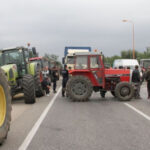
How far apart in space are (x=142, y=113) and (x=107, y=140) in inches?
161

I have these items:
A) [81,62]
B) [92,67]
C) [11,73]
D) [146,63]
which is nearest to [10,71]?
[11,73]

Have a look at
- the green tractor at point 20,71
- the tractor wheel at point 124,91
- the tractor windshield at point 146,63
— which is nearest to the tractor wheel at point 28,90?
the green tractor at point 20,71

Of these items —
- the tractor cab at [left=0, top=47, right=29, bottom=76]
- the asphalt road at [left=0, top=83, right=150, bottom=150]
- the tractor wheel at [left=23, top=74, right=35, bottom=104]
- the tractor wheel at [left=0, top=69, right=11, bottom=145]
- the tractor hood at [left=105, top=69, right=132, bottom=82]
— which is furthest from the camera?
the tractor hood at [left=105, top=69, right=132, bottom=82]

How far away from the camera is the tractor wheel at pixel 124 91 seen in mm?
13953

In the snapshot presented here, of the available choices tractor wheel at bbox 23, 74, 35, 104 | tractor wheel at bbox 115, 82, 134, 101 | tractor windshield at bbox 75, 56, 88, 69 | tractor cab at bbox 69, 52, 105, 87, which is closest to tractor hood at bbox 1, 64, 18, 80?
tractor wheel at bbox 23, 74, 35, 104

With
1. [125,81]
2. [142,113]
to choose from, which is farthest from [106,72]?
[142,113]

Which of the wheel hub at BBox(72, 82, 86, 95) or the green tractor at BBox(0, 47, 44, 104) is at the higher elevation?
the green tractor at BBox(0, 47, 44, 104)

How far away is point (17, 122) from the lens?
28.3 feet

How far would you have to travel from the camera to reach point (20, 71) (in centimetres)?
1435

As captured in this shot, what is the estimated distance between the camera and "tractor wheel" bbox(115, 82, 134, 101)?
1395cm

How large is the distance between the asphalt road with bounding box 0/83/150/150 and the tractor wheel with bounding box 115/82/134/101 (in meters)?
3.26

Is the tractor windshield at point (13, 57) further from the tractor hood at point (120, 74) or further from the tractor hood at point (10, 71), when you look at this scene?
the tractor hood at point (120, 74)

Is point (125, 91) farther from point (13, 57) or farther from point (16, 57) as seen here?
point (13, 57)

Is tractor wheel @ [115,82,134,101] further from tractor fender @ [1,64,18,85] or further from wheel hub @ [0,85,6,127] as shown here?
wheel hub @ [0,85,6,127]
